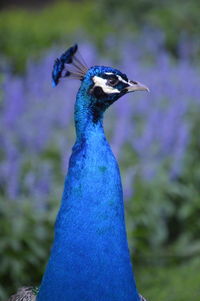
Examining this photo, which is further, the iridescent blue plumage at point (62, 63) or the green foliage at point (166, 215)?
the green foliage at point (166, 215)

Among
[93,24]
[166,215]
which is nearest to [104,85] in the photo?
[166,215]

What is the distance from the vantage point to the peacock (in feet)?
6.92

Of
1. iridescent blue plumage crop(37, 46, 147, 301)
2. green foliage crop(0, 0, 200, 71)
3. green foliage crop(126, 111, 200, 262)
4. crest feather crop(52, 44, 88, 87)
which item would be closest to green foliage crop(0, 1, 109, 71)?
green foliage crop(0, 0, 200, 71)

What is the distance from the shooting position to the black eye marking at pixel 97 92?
222 centimetres

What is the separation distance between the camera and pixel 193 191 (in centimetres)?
461

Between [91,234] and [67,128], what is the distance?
9.34 ft

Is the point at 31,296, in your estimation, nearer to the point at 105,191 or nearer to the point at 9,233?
the point at 105,191

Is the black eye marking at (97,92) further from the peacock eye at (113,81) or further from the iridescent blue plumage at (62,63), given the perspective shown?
the iridescent blue plumage at (62,63)

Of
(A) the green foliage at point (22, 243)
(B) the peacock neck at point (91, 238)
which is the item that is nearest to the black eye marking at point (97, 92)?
(B) the peacock neck at point (91, 238)

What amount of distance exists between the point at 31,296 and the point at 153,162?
2266 millimetres

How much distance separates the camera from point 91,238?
6.94ft

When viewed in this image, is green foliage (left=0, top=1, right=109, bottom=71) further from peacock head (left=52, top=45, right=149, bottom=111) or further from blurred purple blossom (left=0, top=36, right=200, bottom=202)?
peacock head (left=52, top=45, right=149, bottom=111)

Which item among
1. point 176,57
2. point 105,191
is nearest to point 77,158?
point 105,191

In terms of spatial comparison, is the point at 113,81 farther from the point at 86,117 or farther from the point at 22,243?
the point at 22,243
